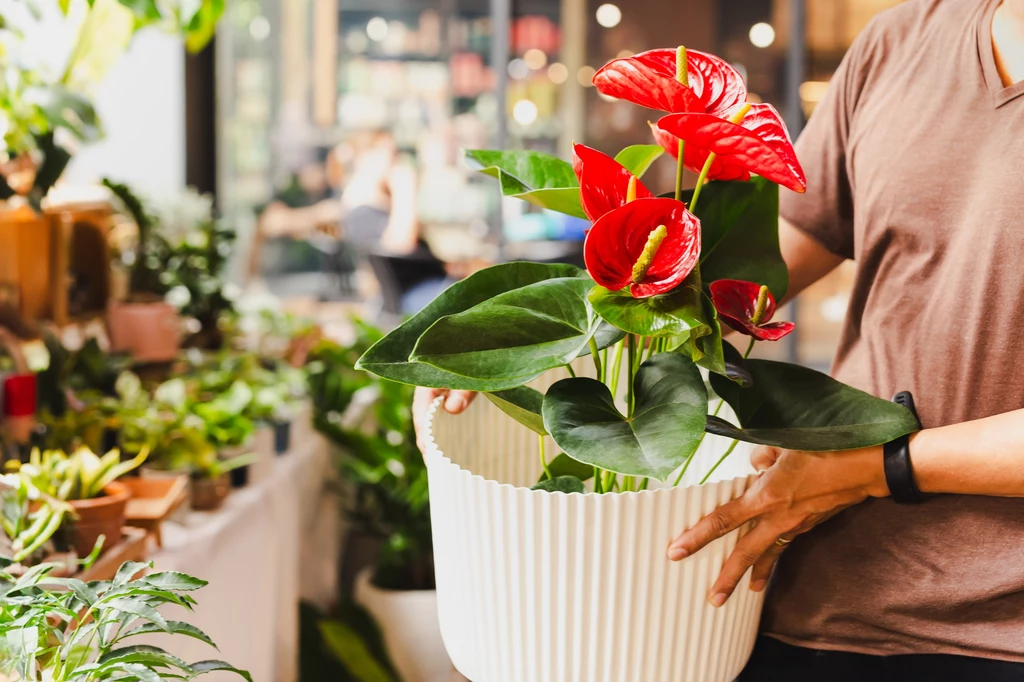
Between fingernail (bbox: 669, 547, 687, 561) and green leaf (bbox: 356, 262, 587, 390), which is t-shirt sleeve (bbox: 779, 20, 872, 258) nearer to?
green leaf (bbox: 356, 262, 587, 390)

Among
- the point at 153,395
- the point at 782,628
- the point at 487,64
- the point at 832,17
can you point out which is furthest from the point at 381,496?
the point at 832,17

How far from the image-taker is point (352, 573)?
112 inches

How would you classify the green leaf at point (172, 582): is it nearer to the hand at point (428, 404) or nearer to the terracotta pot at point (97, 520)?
the hand at point (428, 404)

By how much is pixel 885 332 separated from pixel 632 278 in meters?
0.43

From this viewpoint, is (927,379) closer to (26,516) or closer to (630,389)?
(630,389)

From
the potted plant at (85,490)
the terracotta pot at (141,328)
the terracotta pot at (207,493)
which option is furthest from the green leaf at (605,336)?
the terracotta pot at (141,328)

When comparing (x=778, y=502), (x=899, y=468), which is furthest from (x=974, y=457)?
(x=778, y=502)

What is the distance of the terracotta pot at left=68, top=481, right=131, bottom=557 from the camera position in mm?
1240

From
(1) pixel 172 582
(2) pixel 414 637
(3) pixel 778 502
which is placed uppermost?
(3) pixel 778 502

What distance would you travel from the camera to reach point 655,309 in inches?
26.3

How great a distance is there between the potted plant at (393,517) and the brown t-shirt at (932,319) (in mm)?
1411

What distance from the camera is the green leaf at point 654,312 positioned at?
2.16 ft

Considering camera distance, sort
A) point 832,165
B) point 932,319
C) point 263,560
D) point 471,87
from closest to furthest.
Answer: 1. point 932,319
2. point 832,165
3. point 263,560
4. point 471,87

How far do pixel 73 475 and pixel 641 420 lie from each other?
35.0 inches
